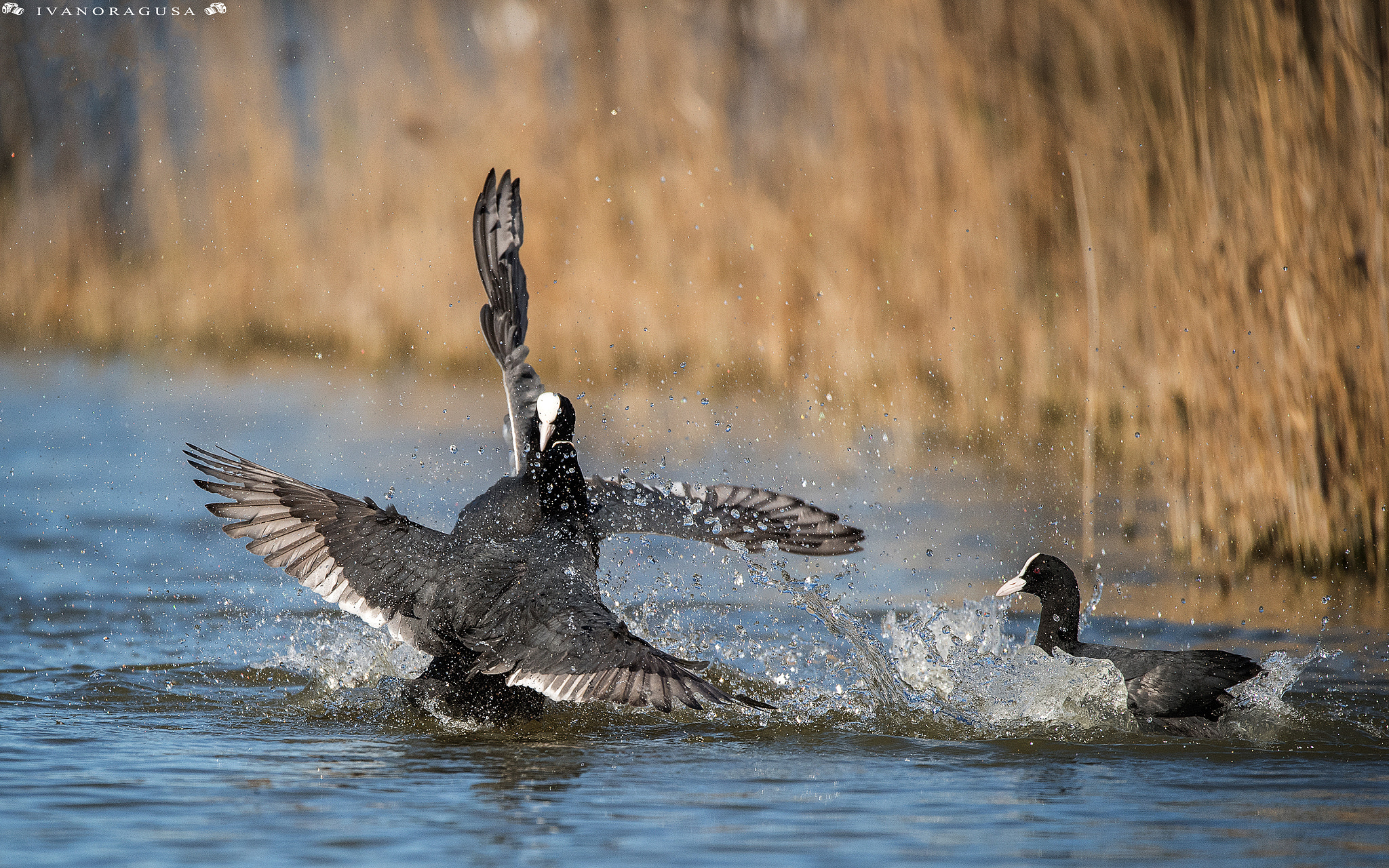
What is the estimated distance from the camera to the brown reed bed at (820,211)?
5762mm

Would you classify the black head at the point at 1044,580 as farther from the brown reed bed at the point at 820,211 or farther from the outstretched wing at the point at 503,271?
the outstretched wing at the point at 503,271

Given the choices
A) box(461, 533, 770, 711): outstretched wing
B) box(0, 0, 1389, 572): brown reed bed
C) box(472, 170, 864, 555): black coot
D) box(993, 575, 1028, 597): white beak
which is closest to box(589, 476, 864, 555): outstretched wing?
box(472, 170, 864, 555): black coot

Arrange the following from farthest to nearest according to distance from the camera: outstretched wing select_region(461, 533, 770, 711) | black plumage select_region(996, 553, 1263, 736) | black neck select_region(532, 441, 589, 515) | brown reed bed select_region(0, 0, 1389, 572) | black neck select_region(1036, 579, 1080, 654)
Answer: brown reed bed select_region(0, 0, 1389, 572)
black neck select_region(1036, 579, 1080, 654)
black neck select_region(532, 441, 589, 515)
black plumage select_region(996, 553, 1263, 736)
outstretched wing select_region(461, 533, 770, 711)

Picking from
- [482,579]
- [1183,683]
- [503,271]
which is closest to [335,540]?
[482,579]

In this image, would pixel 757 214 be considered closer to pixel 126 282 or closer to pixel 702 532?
pixel 702 532

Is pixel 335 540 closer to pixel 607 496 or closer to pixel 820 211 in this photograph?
pixel 607 496

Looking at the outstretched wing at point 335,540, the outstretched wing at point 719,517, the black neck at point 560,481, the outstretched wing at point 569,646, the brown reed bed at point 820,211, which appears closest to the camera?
the outstretched wing at point 569,646

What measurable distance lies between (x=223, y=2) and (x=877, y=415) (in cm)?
584

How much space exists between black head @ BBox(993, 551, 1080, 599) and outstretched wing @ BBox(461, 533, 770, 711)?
4.02ft

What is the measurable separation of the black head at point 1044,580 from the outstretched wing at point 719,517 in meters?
0.63

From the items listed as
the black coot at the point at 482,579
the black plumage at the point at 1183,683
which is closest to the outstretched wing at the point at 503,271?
the black coot at the point at 482,579

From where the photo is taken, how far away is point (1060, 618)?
4.90 m

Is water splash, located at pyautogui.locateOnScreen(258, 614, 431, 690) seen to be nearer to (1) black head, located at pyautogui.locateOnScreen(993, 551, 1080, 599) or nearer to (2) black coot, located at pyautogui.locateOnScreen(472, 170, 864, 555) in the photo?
(2) black coot, located at pyautogui.locateOnScreen(472, 170, 864, 555)

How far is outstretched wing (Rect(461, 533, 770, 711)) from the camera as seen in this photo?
386 cm
